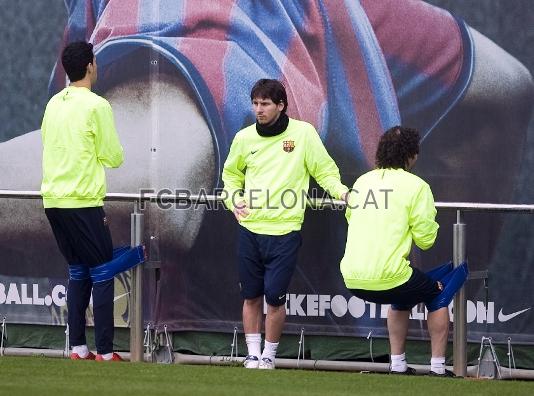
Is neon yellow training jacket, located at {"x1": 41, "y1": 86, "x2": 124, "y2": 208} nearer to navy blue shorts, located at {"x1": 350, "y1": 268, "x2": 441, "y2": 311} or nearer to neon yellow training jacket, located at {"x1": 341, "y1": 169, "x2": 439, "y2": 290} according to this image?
neon yellow training jacket, located at {"x1": 341, "y1": 169, "x2": 439, "y2": 290}

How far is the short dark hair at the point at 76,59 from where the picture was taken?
8.49 metres

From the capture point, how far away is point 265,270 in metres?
8.54

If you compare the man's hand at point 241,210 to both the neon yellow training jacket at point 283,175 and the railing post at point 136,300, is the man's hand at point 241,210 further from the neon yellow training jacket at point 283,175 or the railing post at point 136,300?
the railing post at point 136,300

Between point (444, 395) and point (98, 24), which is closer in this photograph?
point (444, 395)

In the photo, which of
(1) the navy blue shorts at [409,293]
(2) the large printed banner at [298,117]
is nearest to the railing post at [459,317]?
(2) the large printed banner at [298,117]

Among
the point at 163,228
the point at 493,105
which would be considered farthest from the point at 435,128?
the point at 163,228

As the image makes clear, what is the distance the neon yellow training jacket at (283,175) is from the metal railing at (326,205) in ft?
0.53

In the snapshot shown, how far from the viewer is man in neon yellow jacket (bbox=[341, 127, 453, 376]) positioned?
790cm

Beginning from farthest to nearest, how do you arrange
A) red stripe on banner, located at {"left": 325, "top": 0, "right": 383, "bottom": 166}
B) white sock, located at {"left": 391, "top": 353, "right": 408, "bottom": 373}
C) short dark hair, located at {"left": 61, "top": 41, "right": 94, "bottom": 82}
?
red stripe on banner, located at {"left": 325, "top": 0, "right": 383, "bottom": 166}, short dark hair, located at {"left": 61, "top": 41, "right": 94, "bottom": 82}, white sock, located at {"left": 391, "top": 353, "right": 408, "bottom": 373}

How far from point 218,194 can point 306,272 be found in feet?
2.38

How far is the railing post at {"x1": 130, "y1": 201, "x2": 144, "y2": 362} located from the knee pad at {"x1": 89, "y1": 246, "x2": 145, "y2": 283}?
3.1 inches

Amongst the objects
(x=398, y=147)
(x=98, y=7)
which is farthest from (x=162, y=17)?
(x=398, y=147)

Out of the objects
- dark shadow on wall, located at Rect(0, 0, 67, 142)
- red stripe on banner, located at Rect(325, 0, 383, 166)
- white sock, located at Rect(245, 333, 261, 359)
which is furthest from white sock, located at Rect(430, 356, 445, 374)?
dark shadow on wall, located at Rect(0, 0, 67, 142)

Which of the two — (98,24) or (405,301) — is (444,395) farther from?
(98,24)
